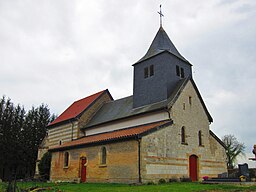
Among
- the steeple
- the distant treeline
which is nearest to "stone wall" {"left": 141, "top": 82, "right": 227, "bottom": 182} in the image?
the steeple

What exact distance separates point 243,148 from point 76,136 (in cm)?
3293

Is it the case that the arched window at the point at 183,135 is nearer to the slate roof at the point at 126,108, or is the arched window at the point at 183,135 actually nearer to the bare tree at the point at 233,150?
the slate roof at the point at 126,108

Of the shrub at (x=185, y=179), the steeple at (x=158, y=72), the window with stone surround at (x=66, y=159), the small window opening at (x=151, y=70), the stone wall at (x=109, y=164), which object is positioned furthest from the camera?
the window with stone surround at (x=66, y=159)

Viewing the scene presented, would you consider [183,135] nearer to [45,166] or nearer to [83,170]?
[83,170]

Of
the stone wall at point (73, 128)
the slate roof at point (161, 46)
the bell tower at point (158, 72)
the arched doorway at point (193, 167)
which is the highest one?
the slate roof at point (161, 46)

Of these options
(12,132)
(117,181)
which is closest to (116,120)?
(117,181)

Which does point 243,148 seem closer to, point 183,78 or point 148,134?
point 183,78

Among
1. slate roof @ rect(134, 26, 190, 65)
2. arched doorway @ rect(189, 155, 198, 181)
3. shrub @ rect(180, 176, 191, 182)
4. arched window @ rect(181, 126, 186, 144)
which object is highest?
slate roof @ rect(134, 26, 190, 65)

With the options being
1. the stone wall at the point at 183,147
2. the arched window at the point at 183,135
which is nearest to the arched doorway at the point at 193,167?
the stone wall at the point at 183,147

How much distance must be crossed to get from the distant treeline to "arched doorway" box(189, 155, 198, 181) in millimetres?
24765

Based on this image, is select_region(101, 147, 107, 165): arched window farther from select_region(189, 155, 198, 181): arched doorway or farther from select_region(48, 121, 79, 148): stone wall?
select_region(48, 121, 79, 148): stone wall

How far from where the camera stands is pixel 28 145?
41062 millimetres

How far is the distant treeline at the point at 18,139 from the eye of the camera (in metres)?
38.3

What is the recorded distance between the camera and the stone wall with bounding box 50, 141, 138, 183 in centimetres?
1859
